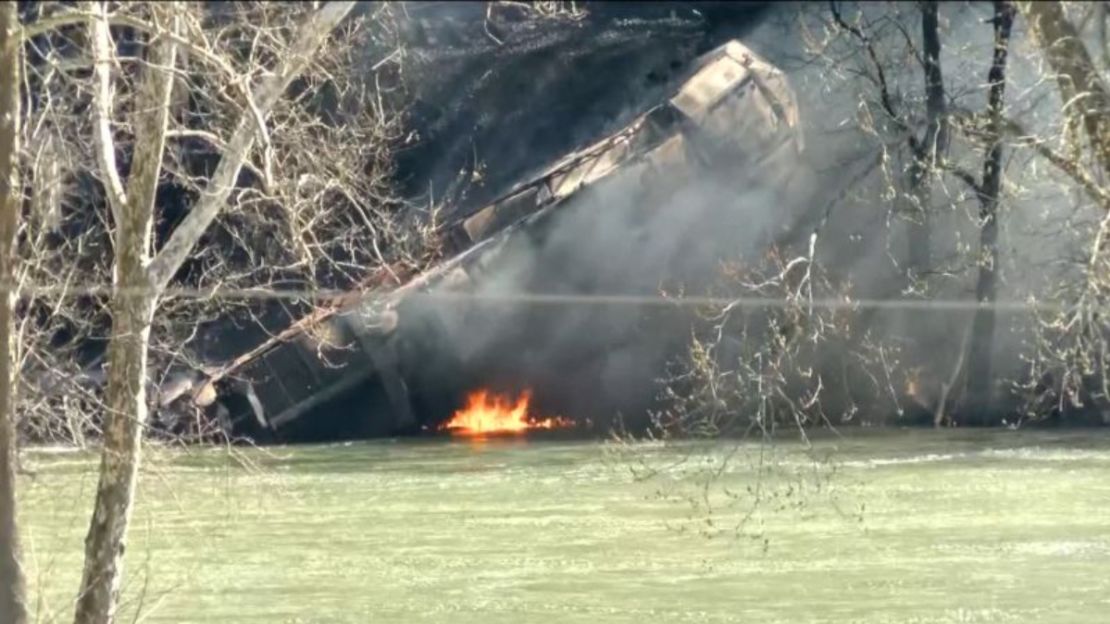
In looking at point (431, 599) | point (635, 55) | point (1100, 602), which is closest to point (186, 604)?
point (431, 599)

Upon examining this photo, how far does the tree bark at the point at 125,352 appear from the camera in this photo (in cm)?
1231

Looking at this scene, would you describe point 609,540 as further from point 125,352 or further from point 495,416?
point 495,416

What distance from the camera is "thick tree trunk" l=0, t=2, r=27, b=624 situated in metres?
11.3

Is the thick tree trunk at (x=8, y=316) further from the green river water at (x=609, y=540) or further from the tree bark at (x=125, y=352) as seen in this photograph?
the tree bark at (x=125, y=352)

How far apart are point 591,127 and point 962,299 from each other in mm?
7535

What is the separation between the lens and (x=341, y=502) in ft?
70.3

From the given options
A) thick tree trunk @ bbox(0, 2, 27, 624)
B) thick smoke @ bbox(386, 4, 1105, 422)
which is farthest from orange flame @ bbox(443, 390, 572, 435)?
thick tree trunk @ bbox(0, 2, 27, 624)

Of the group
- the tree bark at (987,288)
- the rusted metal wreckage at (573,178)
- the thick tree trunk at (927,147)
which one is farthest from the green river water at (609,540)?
the rusted metal wreckage at (573,178)

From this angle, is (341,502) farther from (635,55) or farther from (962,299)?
(635,55)

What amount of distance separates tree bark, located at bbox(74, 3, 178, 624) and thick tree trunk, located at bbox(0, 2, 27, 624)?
0.74 meters

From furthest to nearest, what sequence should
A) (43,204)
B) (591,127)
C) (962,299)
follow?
1. (591,127)
2. (962,299)
3. (43,204)

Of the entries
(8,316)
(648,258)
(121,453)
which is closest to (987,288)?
(648,258)

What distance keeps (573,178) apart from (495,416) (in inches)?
159

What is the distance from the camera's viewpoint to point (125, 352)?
1266 centimetres
